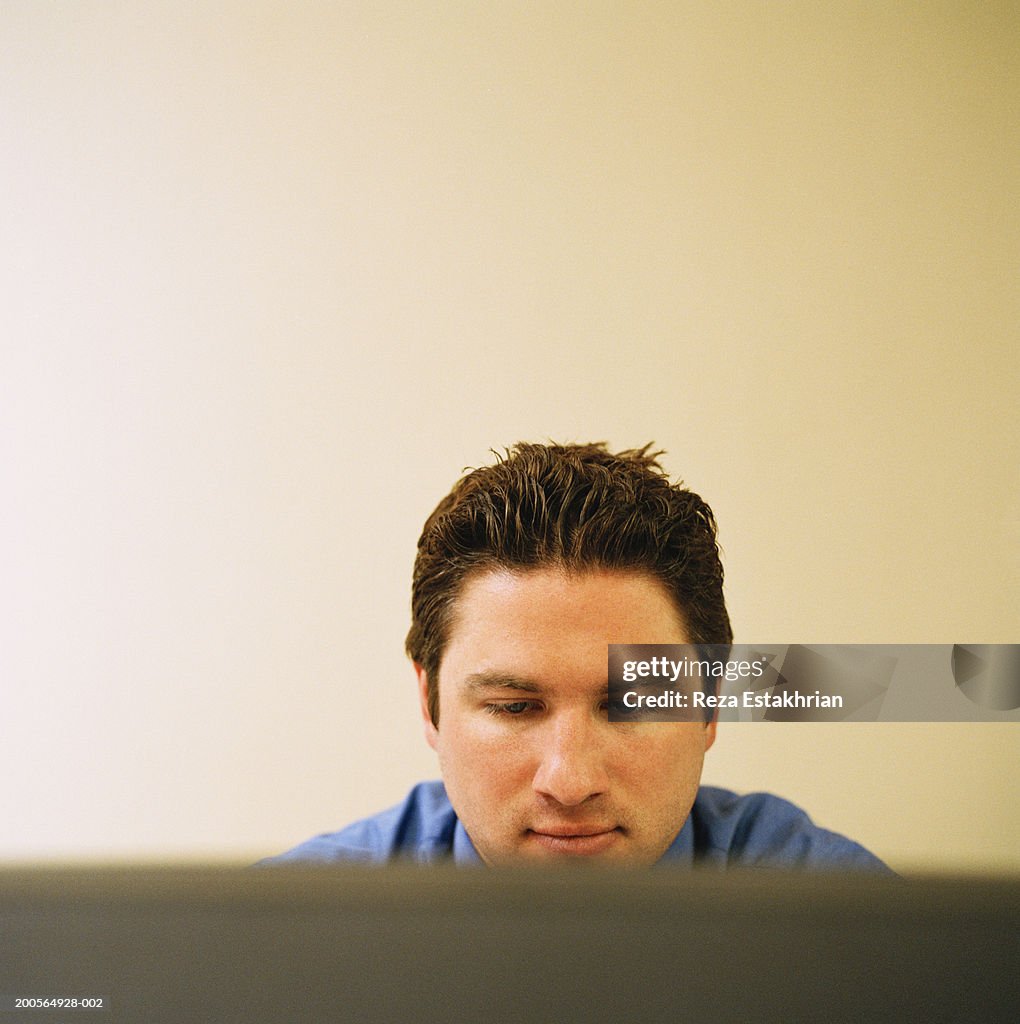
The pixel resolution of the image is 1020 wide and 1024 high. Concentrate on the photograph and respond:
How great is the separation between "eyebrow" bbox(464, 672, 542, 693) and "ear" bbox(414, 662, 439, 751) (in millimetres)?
164

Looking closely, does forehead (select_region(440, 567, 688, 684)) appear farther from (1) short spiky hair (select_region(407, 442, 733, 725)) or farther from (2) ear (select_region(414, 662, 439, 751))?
(2) ear (select_region(414, 662, 439, 751))

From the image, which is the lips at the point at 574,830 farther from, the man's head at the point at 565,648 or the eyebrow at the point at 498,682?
the eyebrow at the point at 498,682

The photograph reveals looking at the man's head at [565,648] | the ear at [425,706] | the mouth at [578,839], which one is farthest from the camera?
the ear at [425,706]

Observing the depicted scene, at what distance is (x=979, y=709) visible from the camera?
1649 mm

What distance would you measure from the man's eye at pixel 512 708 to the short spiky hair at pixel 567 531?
7.2 inches

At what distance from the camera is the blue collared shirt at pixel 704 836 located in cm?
149

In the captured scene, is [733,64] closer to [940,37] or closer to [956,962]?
[940,37]

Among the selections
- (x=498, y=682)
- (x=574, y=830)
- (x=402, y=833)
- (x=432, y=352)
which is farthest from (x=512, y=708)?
(x=432, y=352)

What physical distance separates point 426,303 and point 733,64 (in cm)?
64

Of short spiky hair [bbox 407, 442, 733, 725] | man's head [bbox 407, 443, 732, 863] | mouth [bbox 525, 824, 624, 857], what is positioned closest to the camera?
mouth [bbox 525, 824, 624, 857]

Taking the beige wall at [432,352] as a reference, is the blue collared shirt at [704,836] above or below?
below

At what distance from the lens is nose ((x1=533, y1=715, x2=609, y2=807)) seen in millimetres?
1405

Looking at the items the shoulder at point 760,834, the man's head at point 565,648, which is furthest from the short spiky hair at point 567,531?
the shoulder at point 760,834

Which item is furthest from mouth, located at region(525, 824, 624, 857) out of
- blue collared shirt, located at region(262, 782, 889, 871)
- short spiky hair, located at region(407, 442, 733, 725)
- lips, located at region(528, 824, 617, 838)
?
short spiky hair, located at region(407, 442, 733, 725)
